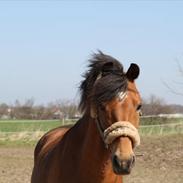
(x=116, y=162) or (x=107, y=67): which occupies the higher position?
(x=107, y=67)

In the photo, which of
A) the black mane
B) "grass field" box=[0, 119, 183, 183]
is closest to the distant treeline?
"grass field" box=[0, 119, 183, 183]

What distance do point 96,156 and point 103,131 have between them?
322 mm

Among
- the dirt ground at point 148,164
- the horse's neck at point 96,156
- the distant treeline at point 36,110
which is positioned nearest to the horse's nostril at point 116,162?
the horse's neck at point 96,156

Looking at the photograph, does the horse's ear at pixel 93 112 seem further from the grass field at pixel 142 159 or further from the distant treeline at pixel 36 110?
the distant treeline at pixel 36 110

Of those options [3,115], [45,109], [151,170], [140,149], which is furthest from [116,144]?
[3,115]

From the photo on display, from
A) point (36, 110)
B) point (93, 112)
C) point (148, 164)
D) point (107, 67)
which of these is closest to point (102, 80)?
point (107, 67)

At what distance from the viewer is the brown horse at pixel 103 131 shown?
3516 mm

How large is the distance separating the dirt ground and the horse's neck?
740cm

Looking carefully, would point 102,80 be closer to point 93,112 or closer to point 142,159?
point 93,112

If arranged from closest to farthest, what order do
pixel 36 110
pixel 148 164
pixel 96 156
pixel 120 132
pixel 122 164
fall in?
pixel 122 164 < pixel 120 132 < pixel 96 156 < pixel 148 164 < pixel 36 110

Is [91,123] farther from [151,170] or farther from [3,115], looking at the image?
[3,115]

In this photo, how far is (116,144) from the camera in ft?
11.5

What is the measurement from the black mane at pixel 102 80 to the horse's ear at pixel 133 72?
0.18 feet

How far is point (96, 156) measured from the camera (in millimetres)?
3914
